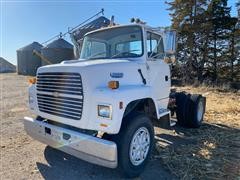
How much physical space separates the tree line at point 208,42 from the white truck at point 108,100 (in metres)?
15.8

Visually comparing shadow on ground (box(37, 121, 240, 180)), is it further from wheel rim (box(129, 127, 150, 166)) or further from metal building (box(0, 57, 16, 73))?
metal building (box(0, 57, 16, 73))

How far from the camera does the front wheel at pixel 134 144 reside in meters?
4.00

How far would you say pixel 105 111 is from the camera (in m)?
3.81

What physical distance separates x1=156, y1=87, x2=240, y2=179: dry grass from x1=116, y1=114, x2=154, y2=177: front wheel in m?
0.58

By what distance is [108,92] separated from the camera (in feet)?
12.6

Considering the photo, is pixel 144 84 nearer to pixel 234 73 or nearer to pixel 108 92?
pixel 108 92

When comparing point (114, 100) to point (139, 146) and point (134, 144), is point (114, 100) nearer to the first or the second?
point (134, 144)

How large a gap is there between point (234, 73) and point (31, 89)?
18990mm

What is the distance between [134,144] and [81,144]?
0.89m

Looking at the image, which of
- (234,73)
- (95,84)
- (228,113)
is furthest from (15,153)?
(234,73)

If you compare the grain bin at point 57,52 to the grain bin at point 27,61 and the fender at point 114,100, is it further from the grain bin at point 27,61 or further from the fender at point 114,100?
the fender at point 114,100

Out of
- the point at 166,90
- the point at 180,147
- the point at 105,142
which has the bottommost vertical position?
the point at 180,147

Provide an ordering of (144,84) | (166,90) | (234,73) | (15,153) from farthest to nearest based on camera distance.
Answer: (234,73) < (166,90) < (15,153) < (144,84)

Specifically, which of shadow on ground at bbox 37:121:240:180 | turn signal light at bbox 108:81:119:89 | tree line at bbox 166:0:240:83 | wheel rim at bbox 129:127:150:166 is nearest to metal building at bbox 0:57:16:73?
tree line at bbox 166:0:240:83
